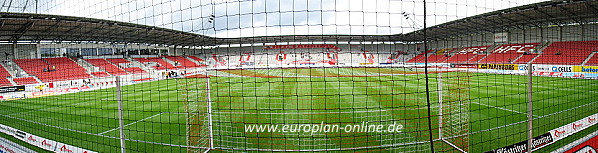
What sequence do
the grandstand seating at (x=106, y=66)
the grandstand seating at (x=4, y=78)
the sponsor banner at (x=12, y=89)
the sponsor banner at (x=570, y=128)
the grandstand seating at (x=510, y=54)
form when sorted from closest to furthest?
the sponsor banner at (x=570, y=128)
the sponsor banner at (x=12, y=89)
the grandstand seating at (x=4, y=78)
the grandstand seating at (x=106, y=66)
the grandstand seating at (x=510, y=54)

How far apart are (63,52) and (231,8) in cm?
2738

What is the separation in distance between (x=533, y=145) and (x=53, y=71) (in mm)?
27333

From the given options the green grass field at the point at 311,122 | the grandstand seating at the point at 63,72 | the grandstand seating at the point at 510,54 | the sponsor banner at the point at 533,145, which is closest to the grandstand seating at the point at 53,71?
the grandstand seating at the point at 63,72

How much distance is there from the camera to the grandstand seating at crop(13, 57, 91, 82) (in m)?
18.0

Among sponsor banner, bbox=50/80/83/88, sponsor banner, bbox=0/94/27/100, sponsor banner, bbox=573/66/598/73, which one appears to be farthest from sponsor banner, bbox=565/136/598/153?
sponsor banner, bbox=0/94/27/100

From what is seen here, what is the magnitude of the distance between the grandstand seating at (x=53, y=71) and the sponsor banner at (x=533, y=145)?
2308 cm

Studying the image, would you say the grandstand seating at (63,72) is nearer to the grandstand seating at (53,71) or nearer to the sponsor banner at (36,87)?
the grandstand seating at (53,71)

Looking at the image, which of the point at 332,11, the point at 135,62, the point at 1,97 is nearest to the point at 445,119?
the point at 332,11

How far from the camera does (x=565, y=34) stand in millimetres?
20328

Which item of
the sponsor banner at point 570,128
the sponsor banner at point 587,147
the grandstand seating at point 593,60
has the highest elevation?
the grandstand seating at point 593,60

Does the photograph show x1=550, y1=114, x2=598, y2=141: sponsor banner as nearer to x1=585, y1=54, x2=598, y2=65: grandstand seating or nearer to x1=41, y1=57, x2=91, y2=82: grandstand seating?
x1=585, y1=54, x2=598, y2=65: grandstand seating

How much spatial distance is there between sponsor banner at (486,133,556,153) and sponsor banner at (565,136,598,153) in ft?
1.35

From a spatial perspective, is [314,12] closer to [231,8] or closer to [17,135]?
[231,8]

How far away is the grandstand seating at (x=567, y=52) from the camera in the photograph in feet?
56.2
